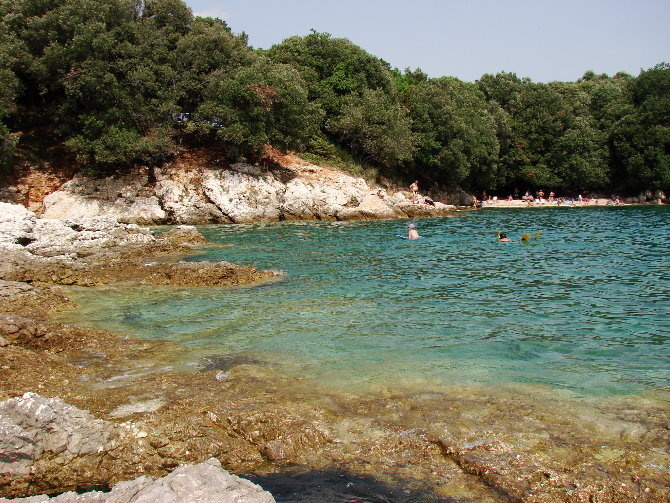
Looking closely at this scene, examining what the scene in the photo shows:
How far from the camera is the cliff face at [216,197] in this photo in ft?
123

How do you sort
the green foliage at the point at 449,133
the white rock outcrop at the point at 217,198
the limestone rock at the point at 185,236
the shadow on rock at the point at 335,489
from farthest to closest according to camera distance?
the green foliage at the point at 449,133, the white rock outcrop at the point at 217,198, the limestone rock at the point at 185,236, the shadow on rock at the point at 335,489

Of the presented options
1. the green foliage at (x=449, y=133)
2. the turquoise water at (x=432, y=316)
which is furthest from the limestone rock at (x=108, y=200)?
the green foliage at (x=449, y=133)

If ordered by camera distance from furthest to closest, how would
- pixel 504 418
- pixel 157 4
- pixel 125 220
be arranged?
pixel 157 4 → pixel 125 220 → pixel 504 418

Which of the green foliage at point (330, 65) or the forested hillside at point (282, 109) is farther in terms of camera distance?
the green foliage at point (330, 65)

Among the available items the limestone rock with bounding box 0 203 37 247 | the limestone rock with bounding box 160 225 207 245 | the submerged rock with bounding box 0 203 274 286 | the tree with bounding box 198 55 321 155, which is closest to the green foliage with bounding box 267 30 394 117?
the tree with bounding box 198 55 321 155

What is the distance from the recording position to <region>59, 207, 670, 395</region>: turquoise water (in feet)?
27.2

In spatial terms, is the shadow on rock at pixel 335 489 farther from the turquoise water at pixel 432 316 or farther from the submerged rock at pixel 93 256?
the submerged rock at pixel 93 256

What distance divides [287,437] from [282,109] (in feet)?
127

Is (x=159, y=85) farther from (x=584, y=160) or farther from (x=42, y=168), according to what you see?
(x=584, y=160)

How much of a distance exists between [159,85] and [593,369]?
40251mm

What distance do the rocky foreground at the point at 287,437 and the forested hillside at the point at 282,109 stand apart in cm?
3344

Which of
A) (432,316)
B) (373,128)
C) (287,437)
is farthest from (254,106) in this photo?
(287,437)

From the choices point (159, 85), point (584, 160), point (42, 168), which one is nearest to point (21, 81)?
point (42, 168)

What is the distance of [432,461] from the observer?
540 centimetres
